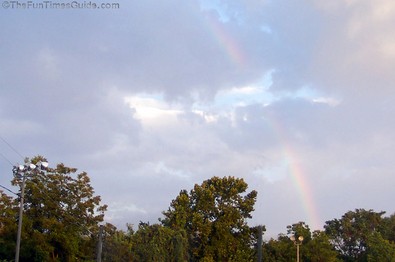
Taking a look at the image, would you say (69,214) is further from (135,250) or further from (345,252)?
(345,252)

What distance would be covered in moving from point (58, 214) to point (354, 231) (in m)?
37.5

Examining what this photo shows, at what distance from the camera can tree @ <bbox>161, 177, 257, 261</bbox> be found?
57281 mm

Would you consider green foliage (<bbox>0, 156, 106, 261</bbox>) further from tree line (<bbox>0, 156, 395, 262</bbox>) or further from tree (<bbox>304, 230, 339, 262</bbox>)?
tree (<bbox>304, 230, 339, 262</bbox>)

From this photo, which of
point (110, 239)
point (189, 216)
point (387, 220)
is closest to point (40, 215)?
point (110, 239)

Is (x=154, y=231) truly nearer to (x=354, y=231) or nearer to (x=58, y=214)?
(x=58, y=214)

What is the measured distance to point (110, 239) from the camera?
168ft

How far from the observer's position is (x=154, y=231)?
178 feet

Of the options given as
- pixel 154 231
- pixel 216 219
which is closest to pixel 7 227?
pixel 154 231

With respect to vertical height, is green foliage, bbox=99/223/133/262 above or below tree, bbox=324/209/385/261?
below

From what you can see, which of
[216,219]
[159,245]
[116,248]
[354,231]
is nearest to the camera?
[116,248]

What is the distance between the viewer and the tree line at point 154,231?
50.5 m

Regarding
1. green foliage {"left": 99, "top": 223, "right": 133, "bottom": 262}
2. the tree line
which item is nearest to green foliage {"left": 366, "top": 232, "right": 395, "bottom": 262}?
the tree line

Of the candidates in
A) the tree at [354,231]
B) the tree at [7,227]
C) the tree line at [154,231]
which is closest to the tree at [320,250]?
the tree line at [154,231]

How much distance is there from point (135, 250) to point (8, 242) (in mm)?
11244
